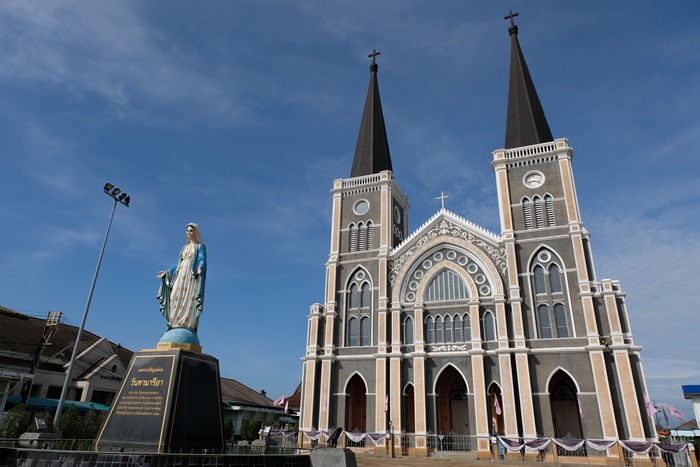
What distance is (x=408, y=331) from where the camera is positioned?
29.4 m

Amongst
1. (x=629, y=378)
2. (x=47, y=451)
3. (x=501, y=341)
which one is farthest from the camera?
(x=501, y=341)

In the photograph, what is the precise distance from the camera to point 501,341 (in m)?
26.3

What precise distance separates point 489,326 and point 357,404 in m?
10.5

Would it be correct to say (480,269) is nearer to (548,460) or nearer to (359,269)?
(359,269)

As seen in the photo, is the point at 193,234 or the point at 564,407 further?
the point at 564,407

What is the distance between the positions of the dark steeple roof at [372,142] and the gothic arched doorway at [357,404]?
15.6m

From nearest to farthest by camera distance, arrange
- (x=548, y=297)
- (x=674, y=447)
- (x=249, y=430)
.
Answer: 1. (x=674, y=447)
2. (x=548, y=297)
3. (x=249, y=430)

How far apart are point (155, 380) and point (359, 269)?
902 inches

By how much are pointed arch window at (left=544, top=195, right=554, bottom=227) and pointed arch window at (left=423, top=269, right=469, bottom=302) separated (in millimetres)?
6487

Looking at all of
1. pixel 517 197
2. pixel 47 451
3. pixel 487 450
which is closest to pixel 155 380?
pixel 47 451

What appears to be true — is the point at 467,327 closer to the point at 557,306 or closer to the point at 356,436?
the point at 557,306

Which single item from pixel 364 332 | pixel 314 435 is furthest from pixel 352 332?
pixel 314 435

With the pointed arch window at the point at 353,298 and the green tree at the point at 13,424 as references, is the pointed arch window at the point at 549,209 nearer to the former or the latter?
the pointed arch window at the point at 353,298

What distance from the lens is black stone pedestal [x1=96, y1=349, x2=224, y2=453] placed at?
952 cm
